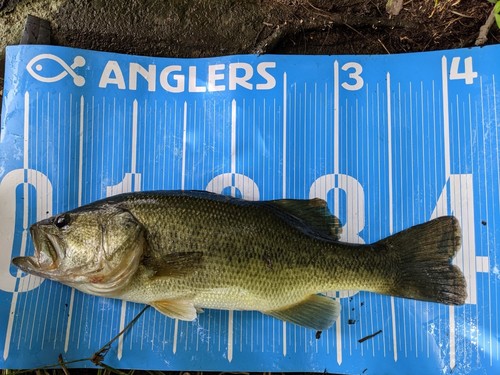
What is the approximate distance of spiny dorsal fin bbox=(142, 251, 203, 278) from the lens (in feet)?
6.88

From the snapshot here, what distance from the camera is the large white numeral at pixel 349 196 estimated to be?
8.33ft

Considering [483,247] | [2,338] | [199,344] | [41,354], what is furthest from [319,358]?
[2,338]

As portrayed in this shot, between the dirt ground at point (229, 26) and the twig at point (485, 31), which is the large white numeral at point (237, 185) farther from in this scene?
the twig at point (485, 31)

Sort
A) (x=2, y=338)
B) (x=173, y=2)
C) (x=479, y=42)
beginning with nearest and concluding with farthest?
(x=2, y=338)
(x=479, y=42)
(x=173, y=2)

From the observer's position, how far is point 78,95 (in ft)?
8.67

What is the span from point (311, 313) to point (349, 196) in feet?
2.35

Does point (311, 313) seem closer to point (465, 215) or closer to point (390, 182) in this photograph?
point (390, 182)

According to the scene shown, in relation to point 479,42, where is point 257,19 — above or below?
above

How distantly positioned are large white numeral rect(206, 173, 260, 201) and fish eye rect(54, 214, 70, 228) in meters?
0.80

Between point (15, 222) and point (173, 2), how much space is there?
5.39 ft

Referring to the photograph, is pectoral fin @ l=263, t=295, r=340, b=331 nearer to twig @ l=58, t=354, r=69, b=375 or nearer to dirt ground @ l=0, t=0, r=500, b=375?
twig @ l=58, t=354, r=69, b=375

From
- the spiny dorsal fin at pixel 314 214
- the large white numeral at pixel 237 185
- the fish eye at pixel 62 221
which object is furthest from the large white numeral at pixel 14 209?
the spiny dorsal fin at pixel 314 214

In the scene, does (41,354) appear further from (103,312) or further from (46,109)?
(46,109)

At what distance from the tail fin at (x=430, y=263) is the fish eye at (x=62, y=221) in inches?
62.5
